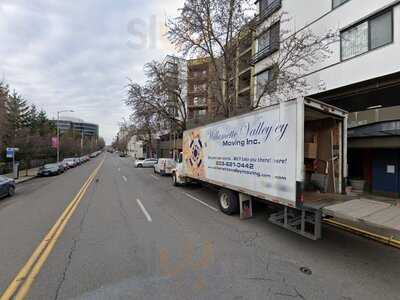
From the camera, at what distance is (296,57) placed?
545 inches

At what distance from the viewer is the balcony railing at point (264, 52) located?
16.5m

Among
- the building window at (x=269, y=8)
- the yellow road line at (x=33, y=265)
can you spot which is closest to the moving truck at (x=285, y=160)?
the yellow road line at (x=33, y=265)

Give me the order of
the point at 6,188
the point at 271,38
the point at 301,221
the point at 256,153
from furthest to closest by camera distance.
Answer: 1. the point at 271,38
2. the point at 6,188
3. the point at 256,153
4. the point at 301,221

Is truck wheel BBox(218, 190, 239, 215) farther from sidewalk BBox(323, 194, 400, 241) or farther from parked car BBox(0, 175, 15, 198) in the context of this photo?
parked car BBox(0, 175, 15, 198)

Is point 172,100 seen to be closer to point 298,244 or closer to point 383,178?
point 383,178

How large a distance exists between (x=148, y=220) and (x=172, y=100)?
60.6ft

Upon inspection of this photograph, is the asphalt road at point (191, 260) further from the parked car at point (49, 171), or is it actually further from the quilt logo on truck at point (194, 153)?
the parked car at point (49, 171)

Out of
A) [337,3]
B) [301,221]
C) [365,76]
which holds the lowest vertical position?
[301,221]

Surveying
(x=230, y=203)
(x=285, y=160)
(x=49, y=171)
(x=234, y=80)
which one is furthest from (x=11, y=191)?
(x=234, y=80)

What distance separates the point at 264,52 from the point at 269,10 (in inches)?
113

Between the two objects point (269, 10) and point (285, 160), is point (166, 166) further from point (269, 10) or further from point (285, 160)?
point (285, 160)

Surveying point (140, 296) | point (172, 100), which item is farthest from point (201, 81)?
point (140, 296)

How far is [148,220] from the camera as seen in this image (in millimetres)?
7617

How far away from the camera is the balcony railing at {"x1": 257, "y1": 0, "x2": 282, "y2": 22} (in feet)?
54.7
